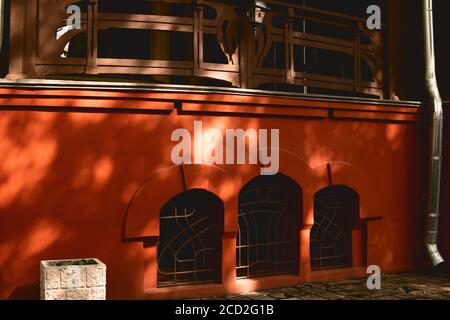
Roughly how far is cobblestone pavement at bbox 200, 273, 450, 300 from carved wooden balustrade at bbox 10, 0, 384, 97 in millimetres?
2850

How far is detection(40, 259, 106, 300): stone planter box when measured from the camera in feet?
18.5

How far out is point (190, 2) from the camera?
7.20m

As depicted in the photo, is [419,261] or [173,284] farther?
[419,261]

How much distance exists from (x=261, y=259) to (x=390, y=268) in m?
2.35

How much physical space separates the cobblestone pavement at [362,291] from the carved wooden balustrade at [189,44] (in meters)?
2.85

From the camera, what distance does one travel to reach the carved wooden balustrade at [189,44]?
260 inches

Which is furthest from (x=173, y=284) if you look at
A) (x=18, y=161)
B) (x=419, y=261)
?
(x=419, y=261)

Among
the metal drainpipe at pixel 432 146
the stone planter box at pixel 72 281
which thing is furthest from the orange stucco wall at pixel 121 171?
the metal drainpipe at pixel 432 146

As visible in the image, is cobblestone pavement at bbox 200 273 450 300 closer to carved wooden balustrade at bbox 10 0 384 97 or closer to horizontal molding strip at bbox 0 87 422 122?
horizontal molding strip at bbox 0 87 422 122

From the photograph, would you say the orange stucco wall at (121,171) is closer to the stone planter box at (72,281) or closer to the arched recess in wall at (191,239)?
the arched recess in wall at (191,239)

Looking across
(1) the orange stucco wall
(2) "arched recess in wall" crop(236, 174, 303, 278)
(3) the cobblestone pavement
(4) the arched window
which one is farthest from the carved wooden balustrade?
(3) the cobblestone pavement

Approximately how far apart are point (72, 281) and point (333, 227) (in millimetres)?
4276
